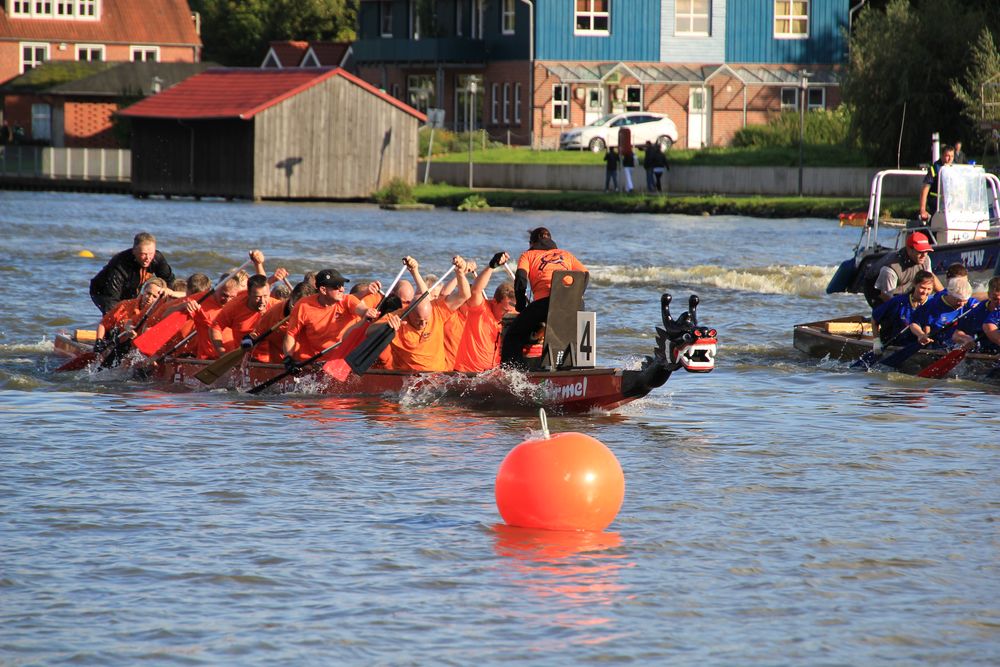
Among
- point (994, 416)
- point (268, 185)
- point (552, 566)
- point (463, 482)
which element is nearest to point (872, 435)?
point (994, 416)

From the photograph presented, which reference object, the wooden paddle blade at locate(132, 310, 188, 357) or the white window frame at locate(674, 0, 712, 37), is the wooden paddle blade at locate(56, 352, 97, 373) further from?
the white window frame at locate(674, 0, 712, 37)

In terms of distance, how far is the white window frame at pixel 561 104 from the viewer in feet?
190

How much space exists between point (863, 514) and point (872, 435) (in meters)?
3.13

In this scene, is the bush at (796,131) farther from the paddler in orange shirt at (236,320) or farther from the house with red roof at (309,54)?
the paddler in orange shirt at (236,320)

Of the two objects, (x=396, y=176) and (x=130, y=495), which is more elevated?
(x=396, y=176)

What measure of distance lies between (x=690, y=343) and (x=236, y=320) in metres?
5.19

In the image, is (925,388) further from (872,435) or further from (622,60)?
(622,60)

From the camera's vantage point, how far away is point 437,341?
13742 mm

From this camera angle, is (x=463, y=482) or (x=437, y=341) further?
(x=437, y=341)

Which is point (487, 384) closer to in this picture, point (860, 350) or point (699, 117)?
point (860, 350)

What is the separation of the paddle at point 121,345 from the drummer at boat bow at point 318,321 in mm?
2161

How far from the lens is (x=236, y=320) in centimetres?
1510

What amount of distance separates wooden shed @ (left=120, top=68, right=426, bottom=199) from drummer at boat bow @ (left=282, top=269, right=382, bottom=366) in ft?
121

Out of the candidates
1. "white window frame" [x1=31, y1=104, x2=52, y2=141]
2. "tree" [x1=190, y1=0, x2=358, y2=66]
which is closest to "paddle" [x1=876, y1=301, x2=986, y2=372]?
"white window frame" [x1=31, y1=104, x2=52, y2=141]
